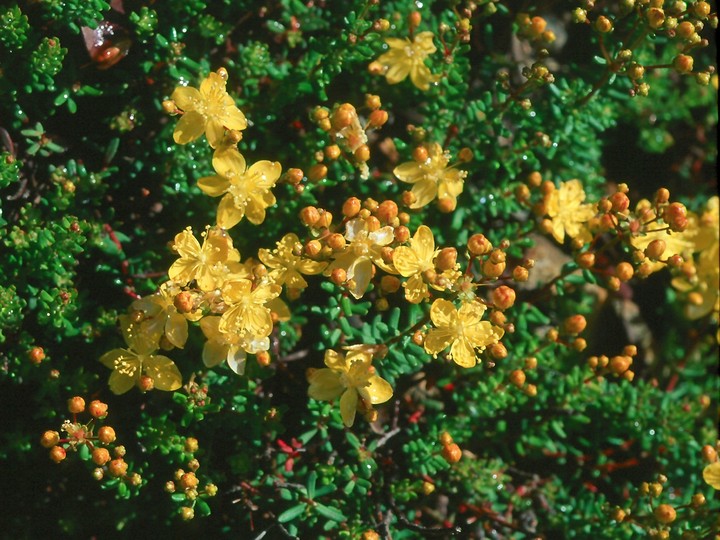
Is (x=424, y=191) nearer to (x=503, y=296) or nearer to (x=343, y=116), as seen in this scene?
(x=343, y=116)

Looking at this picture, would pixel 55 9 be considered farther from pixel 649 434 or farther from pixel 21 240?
pixel 649 434

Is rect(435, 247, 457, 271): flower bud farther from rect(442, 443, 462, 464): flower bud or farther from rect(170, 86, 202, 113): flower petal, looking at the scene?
rect(170, 86, 202, 113): flower petal

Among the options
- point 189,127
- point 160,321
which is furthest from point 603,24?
point 160,321

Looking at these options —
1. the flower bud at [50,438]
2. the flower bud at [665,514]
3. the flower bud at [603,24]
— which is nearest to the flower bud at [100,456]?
the flower bud at [50,438]

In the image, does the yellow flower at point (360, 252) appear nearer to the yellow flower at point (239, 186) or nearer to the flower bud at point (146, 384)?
the yellow flower at point (239, 186)

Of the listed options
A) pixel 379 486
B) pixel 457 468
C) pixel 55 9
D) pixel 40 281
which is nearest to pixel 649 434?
pixel 457 468
